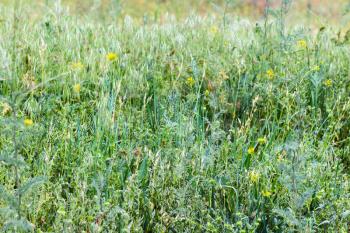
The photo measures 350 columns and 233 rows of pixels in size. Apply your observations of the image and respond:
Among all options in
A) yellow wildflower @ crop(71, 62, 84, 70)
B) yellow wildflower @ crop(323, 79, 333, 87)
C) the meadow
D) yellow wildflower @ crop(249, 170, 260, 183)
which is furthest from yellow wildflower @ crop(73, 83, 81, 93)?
yellow wildflower @ crop(323, 79, 333, 87)

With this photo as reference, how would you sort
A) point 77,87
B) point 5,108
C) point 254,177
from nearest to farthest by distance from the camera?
1. point 254,177
2. point 5,108
3. point 77,87

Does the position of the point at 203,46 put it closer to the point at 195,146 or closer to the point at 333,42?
the point at 333,42

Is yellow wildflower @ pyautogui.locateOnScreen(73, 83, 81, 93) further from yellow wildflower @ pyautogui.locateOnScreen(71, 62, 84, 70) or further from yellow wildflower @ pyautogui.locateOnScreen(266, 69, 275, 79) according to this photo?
yellow wildflower @ pyautogui.locateOnScreen(266, 69, 275, 79)

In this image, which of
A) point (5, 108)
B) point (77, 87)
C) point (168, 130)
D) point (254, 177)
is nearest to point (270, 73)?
point (168, 130)

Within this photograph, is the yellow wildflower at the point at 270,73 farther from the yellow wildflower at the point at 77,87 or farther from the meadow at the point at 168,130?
the yellow wildflower at the point at 77,87

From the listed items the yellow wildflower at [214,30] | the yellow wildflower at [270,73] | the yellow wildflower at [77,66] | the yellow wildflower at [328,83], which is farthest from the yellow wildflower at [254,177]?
the yellow wildflower at [214,30]

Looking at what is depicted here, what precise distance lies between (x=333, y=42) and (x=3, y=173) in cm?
309

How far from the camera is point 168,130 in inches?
154

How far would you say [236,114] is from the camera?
181 inches

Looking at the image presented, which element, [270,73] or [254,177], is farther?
[270,73]

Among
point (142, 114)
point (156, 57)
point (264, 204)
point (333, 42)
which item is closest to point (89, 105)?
point (142, 114)

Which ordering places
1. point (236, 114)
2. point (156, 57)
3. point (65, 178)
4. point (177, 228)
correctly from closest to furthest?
point (177, 228) < point (65, 178) < point (236, 114) < point (156, 57)

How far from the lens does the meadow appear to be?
3424 millimetres

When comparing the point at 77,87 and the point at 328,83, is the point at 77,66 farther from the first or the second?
the point at 328,83
